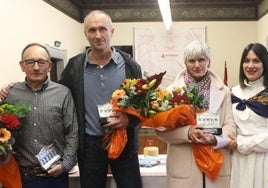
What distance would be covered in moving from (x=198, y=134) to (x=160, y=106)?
26 centimetres

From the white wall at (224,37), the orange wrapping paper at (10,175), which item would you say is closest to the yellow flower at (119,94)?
the orange wrapping paper at (10,175)

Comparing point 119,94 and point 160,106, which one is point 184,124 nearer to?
point 160,106

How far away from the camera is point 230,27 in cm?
660

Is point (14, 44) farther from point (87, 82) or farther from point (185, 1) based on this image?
point (185, 1)

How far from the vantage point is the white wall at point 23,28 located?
137 inches

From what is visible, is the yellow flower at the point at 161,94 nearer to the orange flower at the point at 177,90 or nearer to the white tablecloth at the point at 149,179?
the orange flower at the point at 177,90

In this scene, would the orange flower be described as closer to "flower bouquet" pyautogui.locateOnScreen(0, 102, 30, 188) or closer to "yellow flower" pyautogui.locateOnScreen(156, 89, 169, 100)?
"yellow flower" pyautogui.locateOnScreen(156, 89, 169, 100)

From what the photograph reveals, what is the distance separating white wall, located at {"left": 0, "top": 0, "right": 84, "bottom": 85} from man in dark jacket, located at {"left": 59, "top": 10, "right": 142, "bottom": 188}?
4.93 ft

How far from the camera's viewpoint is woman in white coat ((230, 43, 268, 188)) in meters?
2.13

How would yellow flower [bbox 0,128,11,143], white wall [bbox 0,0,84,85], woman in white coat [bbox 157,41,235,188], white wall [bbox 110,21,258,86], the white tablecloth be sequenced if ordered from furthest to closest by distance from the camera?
white wall [bbox 110,21,258,86], white wall [bbox 0,0,84,85], the white tablecloth, woman in white coat [bbox 157,41,235,188], yellow flower [bbox 0,128,11,143]

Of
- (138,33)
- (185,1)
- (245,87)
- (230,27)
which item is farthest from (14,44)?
(230,27)

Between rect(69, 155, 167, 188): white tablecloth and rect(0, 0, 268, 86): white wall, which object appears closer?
rect(69, 155, 167, 188): white tablecloth

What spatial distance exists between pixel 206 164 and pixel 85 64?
35.8 inches

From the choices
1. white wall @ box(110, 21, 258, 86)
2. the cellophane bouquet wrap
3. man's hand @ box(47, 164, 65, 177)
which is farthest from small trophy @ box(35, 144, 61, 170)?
white wall @ box(110, 21, 258, 86)
